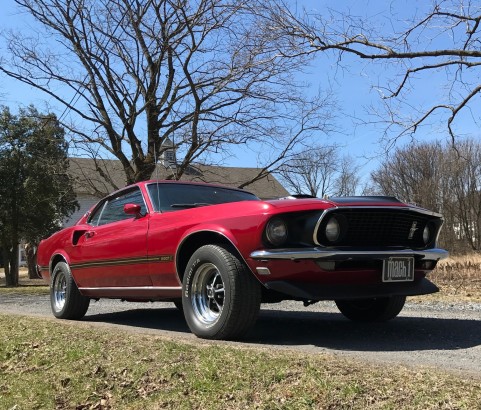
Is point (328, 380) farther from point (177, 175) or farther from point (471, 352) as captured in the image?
point (177, 175)

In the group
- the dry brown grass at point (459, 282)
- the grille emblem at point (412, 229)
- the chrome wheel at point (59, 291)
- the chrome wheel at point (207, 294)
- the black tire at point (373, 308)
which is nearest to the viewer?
the chrome wheel at point (207, 294)

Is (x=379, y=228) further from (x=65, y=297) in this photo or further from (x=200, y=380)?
(x=65, y=297)

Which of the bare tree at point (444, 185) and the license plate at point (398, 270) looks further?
the bare tree at point (444, 185)

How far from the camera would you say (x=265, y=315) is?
6.58 m

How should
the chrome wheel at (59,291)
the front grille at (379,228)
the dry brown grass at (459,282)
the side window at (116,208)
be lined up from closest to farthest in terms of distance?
1. the front grille at (379,228)
2. the side window at (116,208)
3. the chrome wheel at (59,291)
4. the dry brown grass at (459,282)

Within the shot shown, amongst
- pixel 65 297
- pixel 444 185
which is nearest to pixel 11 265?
pixel 65 297

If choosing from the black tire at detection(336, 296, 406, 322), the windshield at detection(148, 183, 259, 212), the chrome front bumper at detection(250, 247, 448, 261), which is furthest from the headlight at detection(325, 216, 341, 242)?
the windshield at detection(148, 183, 259, 212)

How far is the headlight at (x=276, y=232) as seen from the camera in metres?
4.09

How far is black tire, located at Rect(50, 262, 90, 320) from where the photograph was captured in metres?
6.56

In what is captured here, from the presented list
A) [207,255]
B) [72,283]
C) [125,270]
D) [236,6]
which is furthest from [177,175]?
[207,255]

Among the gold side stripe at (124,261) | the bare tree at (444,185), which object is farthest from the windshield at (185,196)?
the bare tree at (444,185)

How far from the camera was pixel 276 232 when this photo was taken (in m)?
4.11

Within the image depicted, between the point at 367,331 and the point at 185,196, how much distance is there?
2.32 metres

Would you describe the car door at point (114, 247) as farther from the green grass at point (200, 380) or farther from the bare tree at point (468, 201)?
the bare tree at point (468, 201)
